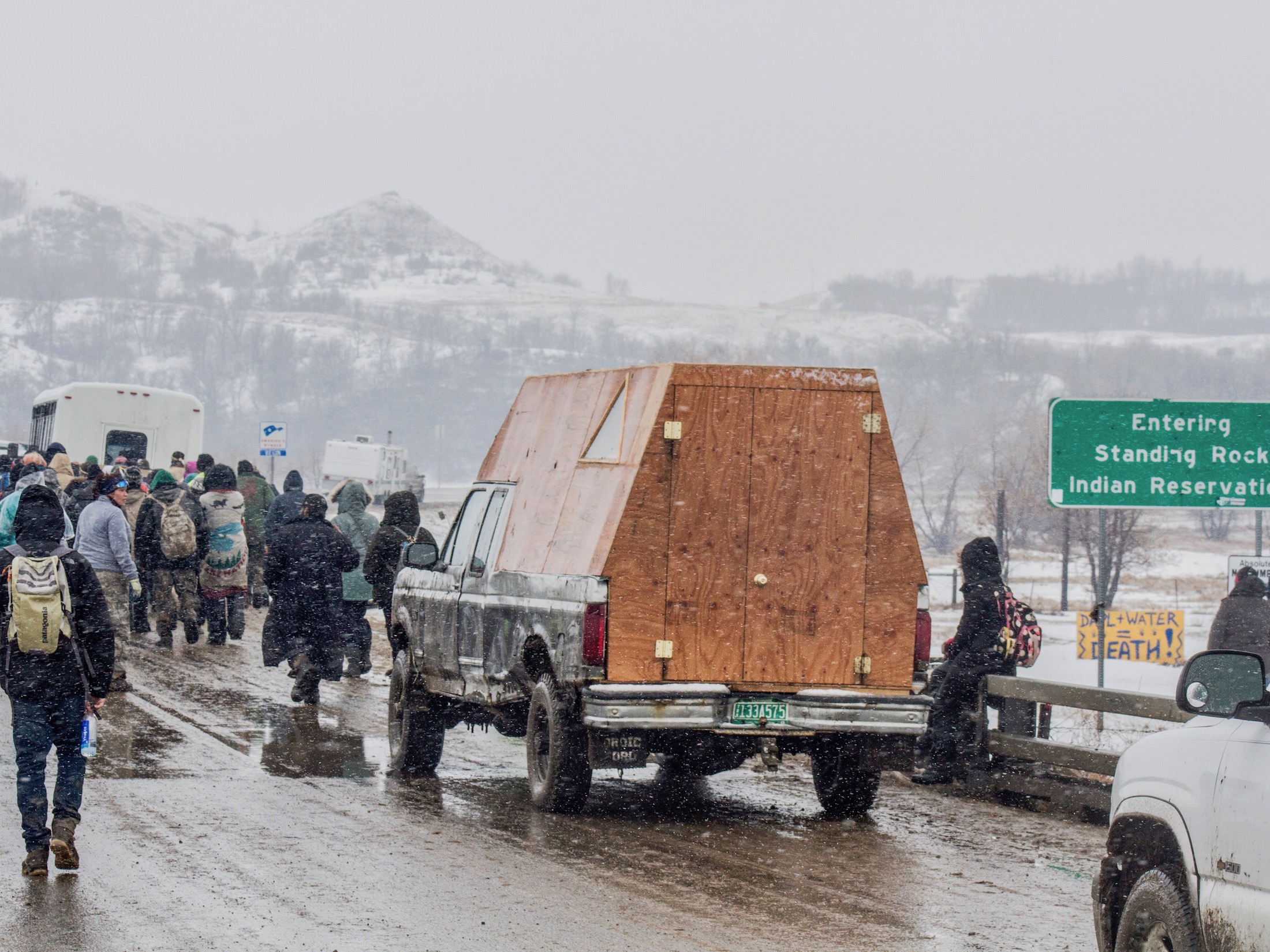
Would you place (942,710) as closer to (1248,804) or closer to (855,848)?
(855,848)

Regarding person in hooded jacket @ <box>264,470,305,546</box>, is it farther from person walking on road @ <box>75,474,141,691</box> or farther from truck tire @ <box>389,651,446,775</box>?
truck tire @ <box>389,651,446,775</box>

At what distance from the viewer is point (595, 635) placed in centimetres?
961

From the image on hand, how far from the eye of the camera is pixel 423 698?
11.9 meters

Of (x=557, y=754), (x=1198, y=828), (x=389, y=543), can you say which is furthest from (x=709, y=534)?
(x=389, y=543)

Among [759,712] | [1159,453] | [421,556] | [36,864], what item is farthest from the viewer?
[1159,453]

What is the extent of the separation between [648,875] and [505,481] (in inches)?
158

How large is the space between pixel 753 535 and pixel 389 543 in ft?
20.2

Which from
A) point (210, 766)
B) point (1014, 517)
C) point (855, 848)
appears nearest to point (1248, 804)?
point (855, 848)

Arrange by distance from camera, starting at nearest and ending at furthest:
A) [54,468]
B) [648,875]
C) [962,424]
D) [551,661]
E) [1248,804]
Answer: [1248,804], [648,875], [551,661], [54,468], [962,424]

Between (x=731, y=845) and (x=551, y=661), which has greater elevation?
(x=551, y=661)

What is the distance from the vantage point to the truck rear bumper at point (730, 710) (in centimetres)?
947

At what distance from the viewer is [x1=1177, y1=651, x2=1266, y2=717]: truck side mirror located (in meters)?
4.70

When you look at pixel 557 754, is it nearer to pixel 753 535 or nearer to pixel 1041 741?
pixel 753 535

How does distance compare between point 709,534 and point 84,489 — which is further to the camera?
point 84,489
